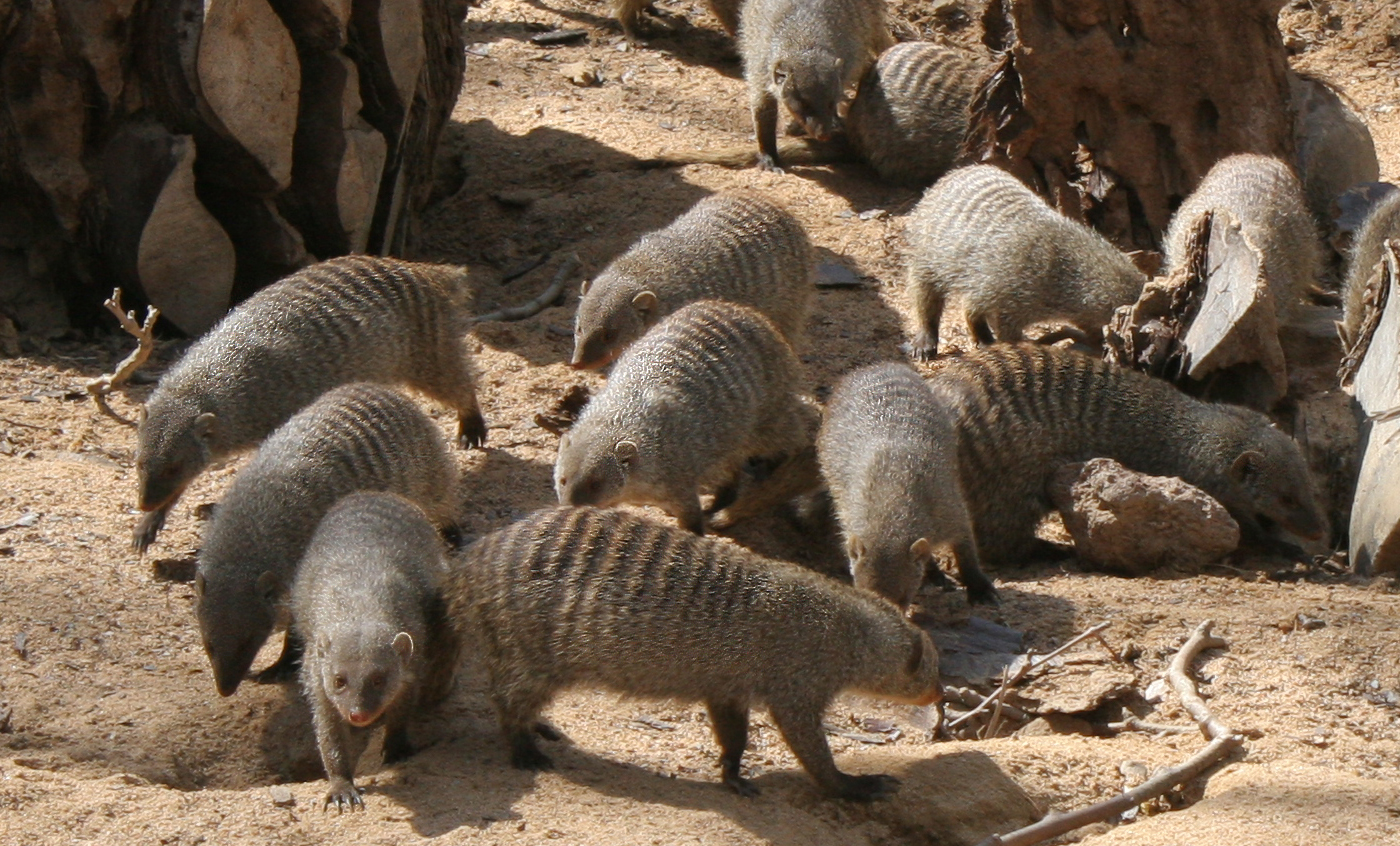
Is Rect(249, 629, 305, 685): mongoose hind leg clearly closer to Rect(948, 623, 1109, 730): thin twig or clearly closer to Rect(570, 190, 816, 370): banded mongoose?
Rect(948, 623, 1109, 730): thin twig

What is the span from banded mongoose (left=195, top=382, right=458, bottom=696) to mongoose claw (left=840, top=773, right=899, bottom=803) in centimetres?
155

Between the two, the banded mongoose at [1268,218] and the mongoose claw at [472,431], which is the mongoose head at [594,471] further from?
the banded mongoose at [1268,218]

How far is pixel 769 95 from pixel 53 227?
3488 millimetres

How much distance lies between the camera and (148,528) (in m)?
4.41

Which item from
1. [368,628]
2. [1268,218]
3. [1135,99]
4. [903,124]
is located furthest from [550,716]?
[903,124]

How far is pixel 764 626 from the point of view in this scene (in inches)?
134

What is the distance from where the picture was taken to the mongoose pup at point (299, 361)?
15.0 feet

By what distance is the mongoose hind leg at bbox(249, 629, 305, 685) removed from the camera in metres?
3.89

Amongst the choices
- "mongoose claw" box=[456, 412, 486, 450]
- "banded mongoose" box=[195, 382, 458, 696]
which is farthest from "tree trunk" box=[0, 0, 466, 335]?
"banded mongoose" box=[195, 382, 458, 696]

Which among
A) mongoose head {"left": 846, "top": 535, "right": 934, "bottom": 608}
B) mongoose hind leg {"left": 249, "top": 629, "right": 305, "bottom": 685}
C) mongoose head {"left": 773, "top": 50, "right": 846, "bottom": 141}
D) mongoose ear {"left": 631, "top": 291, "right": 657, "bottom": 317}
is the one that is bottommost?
mongoose hind leg {"left": 249, "top": 629, "right": 305, "bottom": 685}

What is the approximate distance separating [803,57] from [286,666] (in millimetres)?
4731

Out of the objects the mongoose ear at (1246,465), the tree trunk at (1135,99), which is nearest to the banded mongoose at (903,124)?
the tree trunk at (1135,99)

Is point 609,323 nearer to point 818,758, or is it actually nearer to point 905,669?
point 905,669

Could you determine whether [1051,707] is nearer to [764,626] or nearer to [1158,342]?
[764,626]
